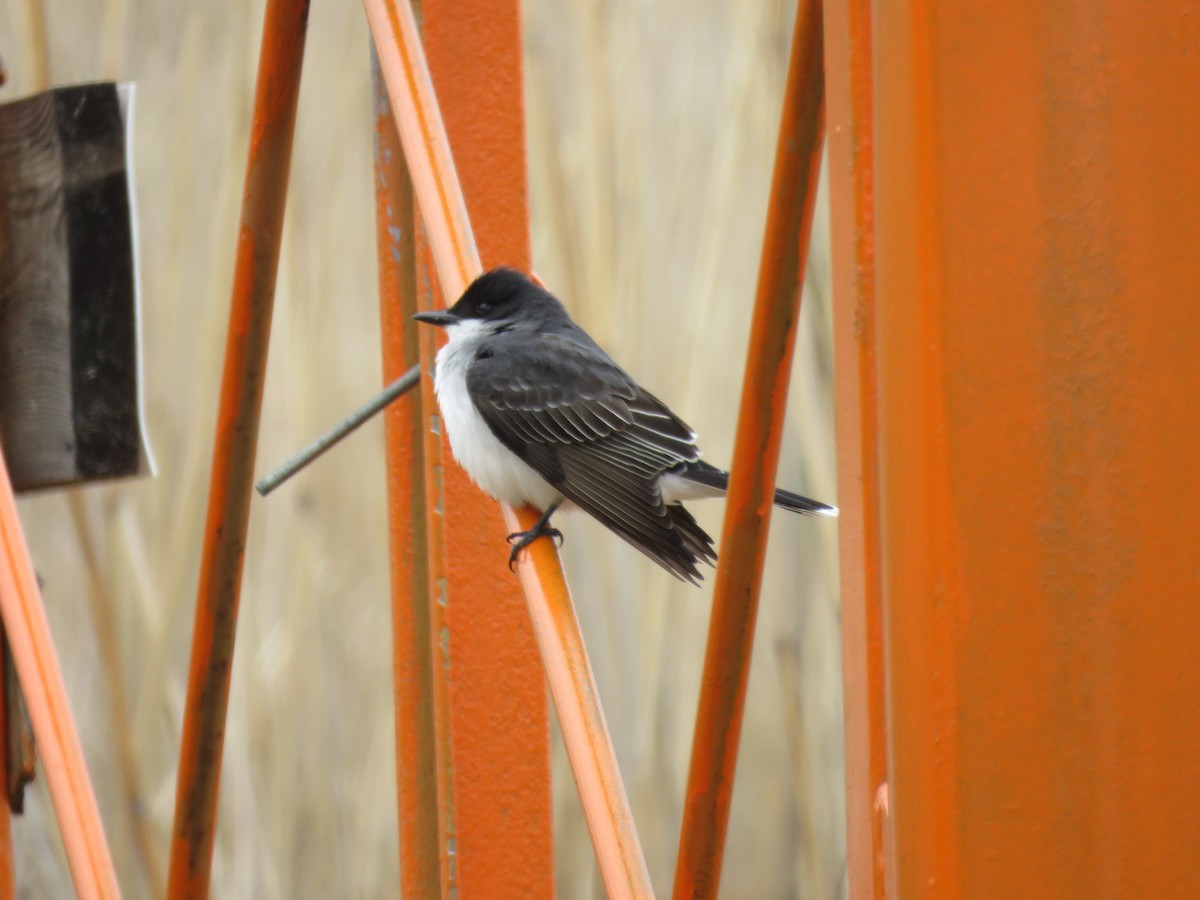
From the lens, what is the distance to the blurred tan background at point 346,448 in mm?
4906

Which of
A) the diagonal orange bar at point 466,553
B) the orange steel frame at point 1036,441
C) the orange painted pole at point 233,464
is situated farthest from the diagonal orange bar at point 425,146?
the orange steel frame at point 1036,441

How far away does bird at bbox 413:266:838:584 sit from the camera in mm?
3365

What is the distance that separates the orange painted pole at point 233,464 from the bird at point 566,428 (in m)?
0.67

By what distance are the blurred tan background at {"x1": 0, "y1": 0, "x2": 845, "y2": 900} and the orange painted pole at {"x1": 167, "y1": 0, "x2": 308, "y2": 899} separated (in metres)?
2.22

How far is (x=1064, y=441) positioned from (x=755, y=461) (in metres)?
0.55

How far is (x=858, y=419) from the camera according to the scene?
4.04ft

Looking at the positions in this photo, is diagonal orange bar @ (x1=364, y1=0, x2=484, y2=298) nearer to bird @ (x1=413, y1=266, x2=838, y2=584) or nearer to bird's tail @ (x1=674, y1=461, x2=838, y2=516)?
bird @ (x1=413, y1=266, x2=838, y2=584)

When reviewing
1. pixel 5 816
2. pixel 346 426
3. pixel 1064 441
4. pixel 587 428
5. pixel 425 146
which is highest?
pixel 425 146

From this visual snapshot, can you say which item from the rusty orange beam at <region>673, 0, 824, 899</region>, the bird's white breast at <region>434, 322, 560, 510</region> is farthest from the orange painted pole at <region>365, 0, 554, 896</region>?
the rusty orange beam at <region>673, 0, 824, 899</region>

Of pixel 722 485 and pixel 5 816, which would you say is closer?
pixel 5 816

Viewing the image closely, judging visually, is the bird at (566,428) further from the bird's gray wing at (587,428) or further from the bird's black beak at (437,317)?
the bird's black beak at (437,317)

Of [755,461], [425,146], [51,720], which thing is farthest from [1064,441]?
[51,720]

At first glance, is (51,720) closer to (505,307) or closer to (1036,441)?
(505,307)

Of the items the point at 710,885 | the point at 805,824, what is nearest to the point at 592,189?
the point at 805,824
